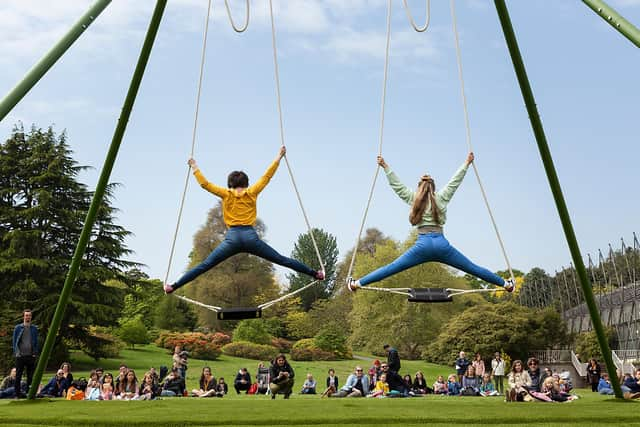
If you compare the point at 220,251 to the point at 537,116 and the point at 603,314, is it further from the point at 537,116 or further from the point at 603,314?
the point at 603,314

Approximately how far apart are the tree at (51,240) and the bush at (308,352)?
11787mm

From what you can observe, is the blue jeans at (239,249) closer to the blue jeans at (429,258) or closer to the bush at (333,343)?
the blue jeans at (429,258)

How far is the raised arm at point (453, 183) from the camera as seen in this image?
35.7ft

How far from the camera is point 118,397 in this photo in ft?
59.6

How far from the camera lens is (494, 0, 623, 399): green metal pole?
9.34 metres

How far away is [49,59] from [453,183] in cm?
574

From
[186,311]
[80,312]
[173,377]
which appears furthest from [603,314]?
[173,377]

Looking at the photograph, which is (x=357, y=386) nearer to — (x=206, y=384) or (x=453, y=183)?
(x=206, y=384)

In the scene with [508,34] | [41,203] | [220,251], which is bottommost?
[220,251]

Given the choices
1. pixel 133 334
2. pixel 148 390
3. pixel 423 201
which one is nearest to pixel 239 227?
pixel 423 201

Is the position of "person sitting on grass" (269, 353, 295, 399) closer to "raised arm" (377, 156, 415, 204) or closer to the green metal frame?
the green metal frame

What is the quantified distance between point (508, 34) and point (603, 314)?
55.0 meters

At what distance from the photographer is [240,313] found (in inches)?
400

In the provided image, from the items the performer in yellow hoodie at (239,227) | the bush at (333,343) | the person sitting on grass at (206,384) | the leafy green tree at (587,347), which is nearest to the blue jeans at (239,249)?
the performer in yellow hoodie at (239,227)
